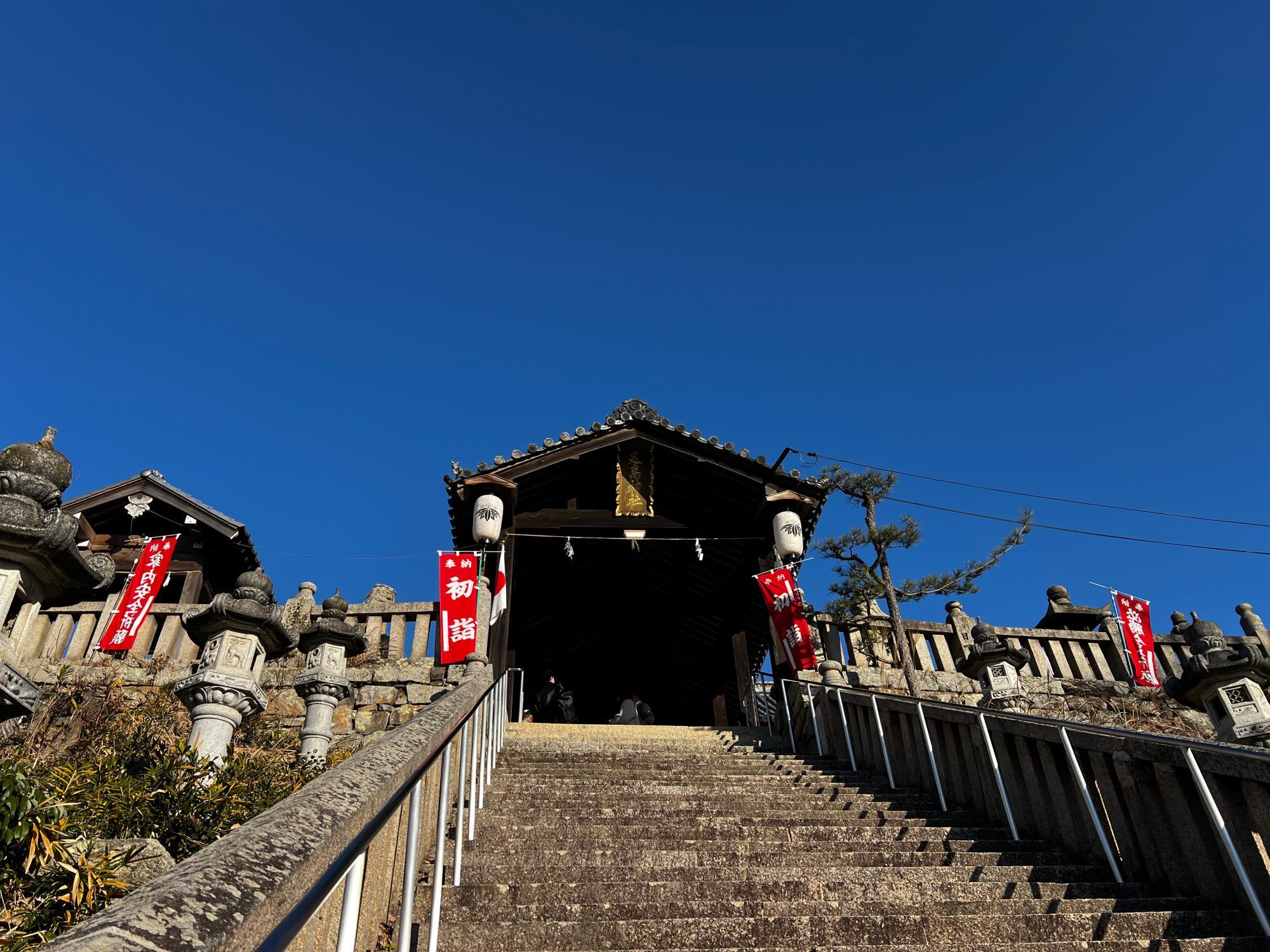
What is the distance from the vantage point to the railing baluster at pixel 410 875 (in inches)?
97.5

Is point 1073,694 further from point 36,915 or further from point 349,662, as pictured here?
point 36,915

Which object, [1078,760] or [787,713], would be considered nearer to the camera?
[1078,760]

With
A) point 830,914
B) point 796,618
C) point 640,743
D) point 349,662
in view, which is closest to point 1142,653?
point 796,618

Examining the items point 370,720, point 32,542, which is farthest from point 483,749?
point 370,720

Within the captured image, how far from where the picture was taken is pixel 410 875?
2.53 meters

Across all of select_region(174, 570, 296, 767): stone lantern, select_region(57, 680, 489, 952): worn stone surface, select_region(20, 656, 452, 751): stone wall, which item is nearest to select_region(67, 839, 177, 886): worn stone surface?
select_region(174, 570, 296, 767): stone lantern

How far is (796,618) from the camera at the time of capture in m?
10.9

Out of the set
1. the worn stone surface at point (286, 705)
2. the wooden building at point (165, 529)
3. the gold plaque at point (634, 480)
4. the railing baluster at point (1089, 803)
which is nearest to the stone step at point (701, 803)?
the railing baluster at point (1089, 803)

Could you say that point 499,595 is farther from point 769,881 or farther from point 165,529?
point 165,529

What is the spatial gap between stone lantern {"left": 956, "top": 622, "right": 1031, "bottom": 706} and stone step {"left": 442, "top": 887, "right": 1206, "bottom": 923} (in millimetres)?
4696

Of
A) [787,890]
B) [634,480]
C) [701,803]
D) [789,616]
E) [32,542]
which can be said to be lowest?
[787,890]

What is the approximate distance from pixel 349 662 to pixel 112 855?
5.93 meters

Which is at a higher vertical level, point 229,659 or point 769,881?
point 229,659

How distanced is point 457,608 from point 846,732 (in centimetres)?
534
